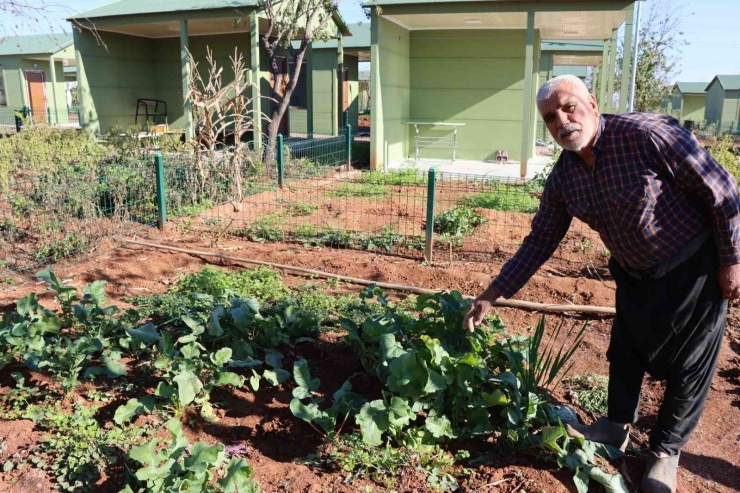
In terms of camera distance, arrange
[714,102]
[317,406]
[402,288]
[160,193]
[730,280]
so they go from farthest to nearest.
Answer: [714,102]
[160,193]
[402,288]
[317,406]
[730,280]

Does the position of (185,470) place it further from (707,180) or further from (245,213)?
(245,213)

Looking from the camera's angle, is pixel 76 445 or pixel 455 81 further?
pixel 455 81

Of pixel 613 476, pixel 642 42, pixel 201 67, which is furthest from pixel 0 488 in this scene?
pixel 642 42

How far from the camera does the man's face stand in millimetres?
2615

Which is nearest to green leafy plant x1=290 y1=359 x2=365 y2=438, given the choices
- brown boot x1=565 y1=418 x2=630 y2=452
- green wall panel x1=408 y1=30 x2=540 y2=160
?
brown boot x1=565 y1=418 x2=630 y2=452

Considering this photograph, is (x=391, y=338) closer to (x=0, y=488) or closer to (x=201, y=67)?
(x=0, y=488)

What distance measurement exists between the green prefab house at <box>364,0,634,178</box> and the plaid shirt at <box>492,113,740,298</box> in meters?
10.8

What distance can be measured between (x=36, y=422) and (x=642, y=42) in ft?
74.9

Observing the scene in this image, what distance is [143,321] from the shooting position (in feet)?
14.9

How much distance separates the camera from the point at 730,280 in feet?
8.36

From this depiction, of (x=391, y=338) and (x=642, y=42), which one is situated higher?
(x=642, y=42)

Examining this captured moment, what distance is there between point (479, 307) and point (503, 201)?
6196mm

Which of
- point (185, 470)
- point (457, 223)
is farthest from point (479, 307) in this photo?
point (457, 223)

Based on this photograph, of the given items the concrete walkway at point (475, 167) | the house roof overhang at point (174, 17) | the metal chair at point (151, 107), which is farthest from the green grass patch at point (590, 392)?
the metal chair at point (151, 107)
